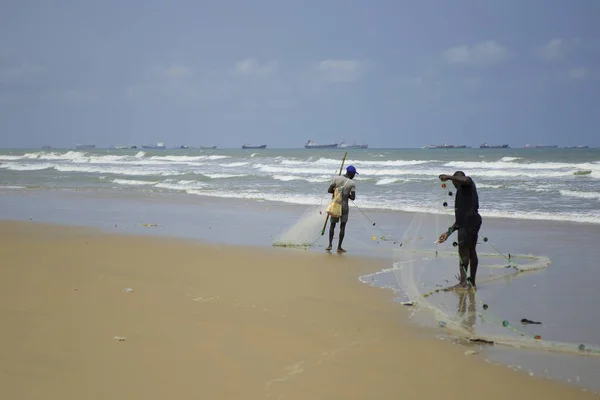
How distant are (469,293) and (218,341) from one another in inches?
134

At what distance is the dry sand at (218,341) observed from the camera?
4.26 metres

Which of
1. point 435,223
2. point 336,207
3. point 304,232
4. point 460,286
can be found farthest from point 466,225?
point 435,223

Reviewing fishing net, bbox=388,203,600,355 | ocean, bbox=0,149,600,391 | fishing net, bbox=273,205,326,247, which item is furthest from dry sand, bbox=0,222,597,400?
fishing net, bbox=273,205,326,247

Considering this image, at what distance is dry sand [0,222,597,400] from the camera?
4.26 metres

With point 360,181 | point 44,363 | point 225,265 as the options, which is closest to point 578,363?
point 44,363

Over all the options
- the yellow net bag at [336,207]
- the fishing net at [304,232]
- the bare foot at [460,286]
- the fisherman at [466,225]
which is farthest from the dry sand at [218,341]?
the fishing net at [304,232]

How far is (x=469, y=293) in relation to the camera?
7344 millimetres

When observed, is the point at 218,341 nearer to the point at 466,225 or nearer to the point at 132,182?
the point at 466,225

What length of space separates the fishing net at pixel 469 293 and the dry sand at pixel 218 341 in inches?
13.3

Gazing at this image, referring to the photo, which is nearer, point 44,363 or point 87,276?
point 44,363

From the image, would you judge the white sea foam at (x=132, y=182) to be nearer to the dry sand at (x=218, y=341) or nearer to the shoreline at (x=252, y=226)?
the shoreline at (x=252, y=226)

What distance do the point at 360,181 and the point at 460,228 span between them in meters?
22.8

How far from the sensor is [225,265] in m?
8.84

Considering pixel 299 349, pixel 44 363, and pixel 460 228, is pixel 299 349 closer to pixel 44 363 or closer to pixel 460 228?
pixel 44 363
